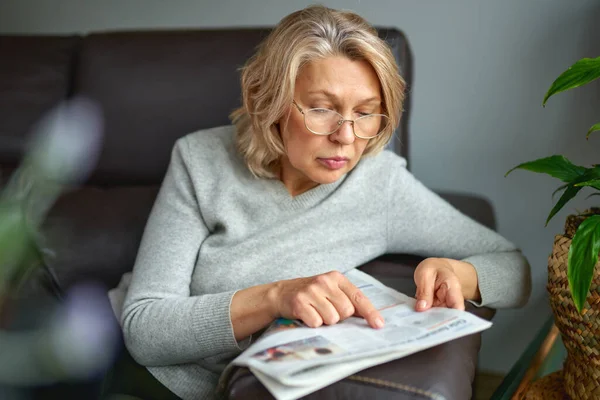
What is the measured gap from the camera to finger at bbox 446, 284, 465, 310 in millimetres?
1066

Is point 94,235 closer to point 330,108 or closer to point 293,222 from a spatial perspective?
point 293,222

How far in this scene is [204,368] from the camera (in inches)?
48.5

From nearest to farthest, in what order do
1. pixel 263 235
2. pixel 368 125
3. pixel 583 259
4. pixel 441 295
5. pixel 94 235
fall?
pixel 583 259, pixel 441 295, pixel 368 125, pixel 263 235, pixel 94 235

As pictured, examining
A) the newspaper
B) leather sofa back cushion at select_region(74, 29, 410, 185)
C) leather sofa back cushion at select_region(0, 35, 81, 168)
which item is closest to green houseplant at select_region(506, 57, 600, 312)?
the newspaper

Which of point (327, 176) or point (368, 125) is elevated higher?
point (368, 125)

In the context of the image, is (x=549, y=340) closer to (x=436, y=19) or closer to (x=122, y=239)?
(x=436, y=19)

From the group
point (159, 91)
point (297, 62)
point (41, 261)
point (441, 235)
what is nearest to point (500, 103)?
point (441, 235)

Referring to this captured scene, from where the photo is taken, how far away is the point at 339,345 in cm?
93

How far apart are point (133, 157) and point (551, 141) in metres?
1.08

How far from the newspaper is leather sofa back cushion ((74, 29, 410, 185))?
76 centimetres

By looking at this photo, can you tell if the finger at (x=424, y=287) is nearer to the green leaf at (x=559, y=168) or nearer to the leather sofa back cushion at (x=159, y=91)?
the green leaf at (x=559, y=168)

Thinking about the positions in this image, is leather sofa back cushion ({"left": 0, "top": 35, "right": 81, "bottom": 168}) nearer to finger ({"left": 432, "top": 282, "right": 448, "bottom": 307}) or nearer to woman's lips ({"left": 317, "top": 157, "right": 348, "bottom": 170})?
woman's lips ({"left": 317, "top": 157, "right": 348, "bottom": 170})

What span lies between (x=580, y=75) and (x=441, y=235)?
1.46 ft

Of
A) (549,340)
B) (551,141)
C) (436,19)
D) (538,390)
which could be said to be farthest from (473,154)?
(538,390)
